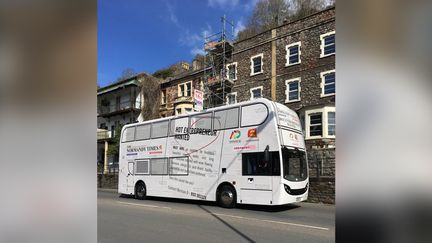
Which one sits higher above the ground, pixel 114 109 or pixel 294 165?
pixel 114 109

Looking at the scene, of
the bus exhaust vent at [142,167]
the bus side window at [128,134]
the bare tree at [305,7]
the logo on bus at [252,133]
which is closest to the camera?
the logo on bus at [252,133]

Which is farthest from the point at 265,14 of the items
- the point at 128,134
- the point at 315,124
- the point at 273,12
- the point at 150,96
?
the point at 128,134

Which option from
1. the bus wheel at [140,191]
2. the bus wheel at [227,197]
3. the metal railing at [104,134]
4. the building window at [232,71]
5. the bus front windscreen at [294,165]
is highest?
the building window at [232,71]

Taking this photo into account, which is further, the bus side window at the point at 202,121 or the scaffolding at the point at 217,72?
the scaffolding at the point at 217,72

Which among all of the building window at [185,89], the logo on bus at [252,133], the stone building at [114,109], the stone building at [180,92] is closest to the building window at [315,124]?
the logo on bus at [252,133]

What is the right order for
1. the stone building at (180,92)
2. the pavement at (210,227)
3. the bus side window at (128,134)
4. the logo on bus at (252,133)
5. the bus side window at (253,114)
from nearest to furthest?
the pavement at (210,227)
the bus side window at (253,114)
the logo on bus at (252,133)
the bus side window at (128,134)
the stone building at (180,92)

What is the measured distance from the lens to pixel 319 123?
25062mm

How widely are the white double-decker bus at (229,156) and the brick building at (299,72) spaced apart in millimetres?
6895

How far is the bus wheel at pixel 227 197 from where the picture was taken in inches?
574

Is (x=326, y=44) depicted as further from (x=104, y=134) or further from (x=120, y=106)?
(x=104, y=134)

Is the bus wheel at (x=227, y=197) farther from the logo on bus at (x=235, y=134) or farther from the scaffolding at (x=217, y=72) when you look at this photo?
the scaffolding at (x=217, y=72)

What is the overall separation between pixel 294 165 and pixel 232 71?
19676 millimetres
